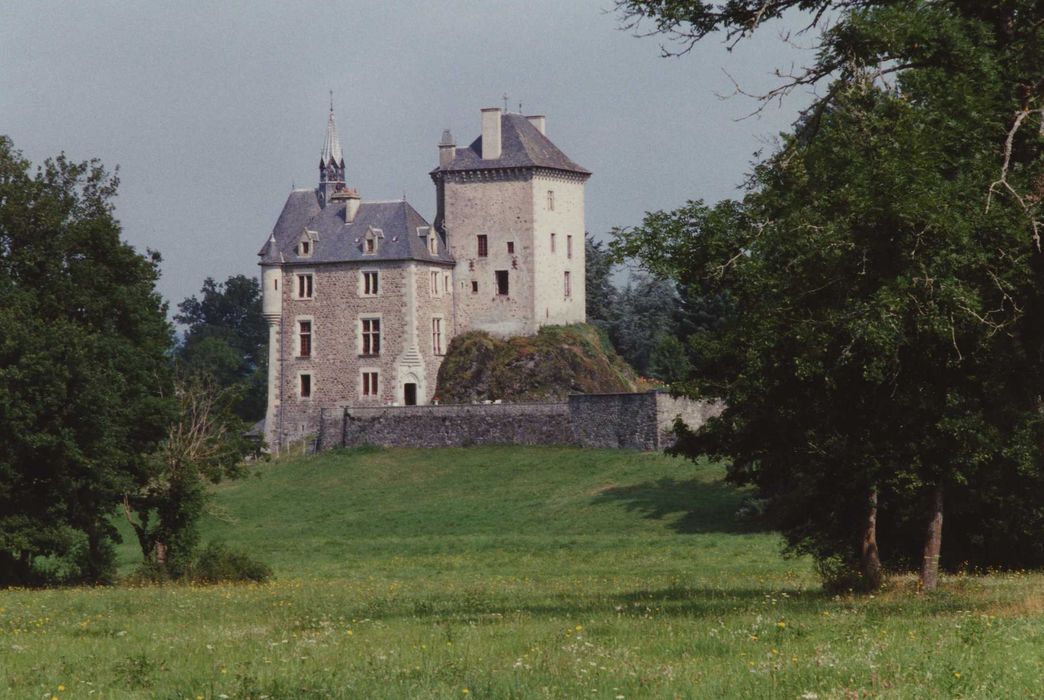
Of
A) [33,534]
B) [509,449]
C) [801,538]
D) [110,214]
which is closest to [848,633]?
[801,538]

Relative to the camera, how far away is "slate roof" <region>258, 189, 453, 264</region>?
80375 millimetres

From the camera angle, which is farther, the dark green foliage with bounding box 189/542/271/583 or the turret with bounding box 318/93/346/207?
the turret with bounding box 318/93/346/207

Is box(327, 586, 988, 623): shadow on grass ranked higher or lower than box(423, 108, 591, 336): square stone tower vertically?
lower

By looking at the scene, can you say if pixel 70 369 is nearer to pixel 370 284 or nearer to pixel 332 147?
pixel 370 284

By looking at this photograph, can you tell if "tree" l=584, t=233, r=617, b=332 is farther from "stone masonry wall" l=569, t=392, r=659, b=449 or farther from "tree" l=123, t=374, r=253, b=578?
"tree" l=123, t=374, r=253, b=578

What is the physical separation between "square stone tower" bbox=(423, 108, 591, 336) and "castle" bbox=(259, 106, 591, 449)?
0.24 feet

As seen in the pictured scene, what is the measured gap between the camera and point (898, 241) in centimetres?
1600

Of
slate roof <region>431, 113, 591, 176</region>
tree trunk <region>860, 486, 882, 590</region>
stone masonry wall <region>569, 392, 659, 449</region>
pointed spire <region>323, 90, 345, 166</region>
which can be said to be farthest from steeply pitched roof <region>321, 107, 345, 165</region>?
tree trunk <region>860, 486, 882, 590</region>

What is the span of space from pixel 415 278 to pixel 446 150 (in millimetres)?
7866

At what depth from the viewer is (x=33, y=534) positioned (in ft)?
102

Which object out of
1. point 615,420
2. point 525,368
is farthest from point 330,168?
point 615,420

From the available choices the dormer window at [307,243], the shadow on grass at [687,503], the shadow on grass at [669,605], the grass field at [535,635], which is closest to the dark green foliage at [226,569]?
the grass field at [535,635]

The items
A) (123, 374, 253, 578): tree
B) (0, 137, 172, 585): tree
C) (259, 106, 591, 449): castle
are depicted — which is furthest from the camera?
(259, 106, 591, 449): castle

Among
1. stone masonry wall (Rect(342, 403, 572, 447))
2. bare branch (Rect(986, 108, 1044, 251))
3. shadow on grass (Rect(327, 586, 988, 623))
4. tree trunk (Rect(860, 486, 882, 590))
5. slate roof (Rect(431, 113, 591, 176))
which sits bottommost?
shadow on grass (Rect(327, 586, 988, 623))
